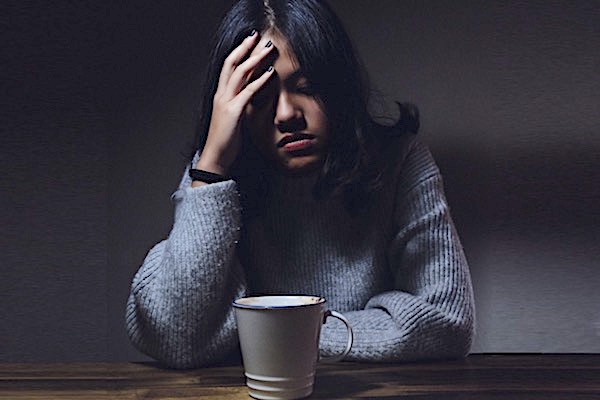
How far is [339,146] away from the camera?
1111 millimetres

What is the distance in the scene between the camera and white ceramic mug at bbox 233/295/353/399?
629 millimetres

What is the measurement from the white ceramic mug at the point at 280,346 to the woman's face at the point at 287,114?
43 cm

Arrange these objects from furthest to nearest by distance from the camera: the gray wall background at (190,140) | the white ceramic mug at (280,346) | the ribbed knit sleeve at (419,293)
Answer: the gray wall background at (190,140) < the ribbed knit sleeve at (419,293) < the white ceramic mug at (280,346)

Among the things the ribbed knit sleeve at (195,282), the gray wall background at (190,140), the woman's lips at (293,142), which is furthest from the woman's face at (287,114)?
the gray wall background at (190,140)

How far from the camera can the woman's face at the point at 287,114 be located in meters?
1.04

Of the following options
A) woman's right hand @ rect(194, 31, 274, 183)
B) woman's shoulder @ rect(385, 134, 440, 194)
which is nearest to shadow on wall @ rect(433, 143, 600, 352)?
woman's shoulder @ rect(385, 134, 440, 194)

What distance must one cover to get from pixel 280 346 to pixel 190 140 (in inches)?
30.3

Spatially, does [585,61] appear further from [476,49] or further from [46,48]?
[46,48]

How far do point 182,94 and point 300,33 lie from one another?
380 millimetres

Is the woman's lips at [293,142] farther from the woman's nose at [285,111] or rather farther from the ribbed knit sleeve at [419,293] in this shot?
the ribbed knit sleeve at [419,293]

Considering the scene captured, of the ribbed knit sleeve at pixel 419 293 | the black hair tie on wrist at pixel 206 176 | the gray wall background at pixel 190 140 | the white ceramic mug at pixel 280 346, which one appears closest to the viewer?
the white ceramic mug at pixel 280 346

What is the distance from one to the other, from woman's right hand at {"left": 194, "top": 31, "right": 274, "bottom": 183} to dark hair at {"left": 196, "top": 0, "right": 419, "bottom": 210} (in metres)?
0.04

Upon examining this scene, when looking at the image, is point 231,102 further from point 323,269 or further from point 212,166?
point 323,269

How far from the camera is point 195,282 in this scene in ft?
3.10
